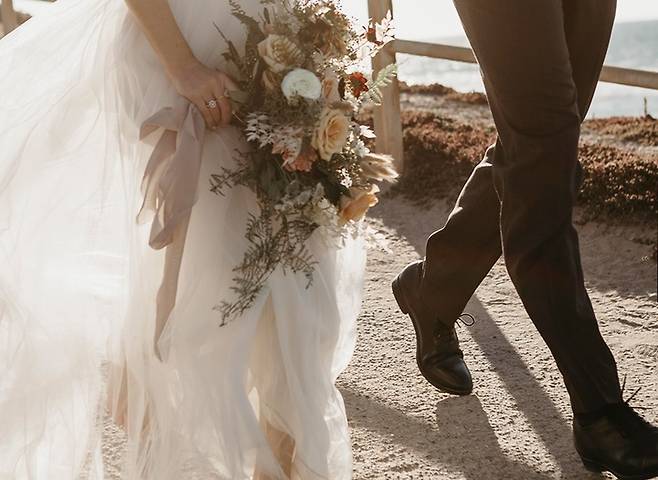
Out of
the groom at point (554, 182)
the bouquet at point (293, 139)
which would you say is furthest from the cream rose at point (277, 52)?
the groom at point (554, 182)

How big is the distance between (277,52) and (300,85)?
9cm

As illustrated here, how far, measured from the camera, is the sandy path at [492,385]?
2.58 meters

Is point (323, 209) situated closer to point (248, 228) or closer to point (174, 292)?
point (248, 228)

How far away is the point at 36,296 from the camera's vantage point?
2.29 m

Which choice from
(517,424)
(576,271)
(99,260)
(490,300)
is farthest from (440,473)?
(490,300)

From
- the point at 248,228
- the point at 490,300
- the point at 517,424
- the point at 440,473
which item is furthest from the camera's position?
the point at 490,300

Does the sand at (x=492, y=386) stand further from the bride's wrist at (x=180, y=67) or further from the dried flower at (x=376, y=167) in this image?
the bride's wrist at (x=180, y=67)

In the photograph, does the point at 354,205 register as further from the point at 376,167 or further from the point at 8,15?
the point at 8,15

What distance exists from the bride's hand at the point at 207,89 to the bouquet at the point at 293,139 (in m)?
0.03

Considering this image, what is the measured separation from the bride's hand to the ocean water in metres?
16.3

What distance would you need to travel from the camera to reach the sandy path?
2.58 m

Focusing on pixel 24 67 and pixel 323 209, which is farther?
pixel 24 67

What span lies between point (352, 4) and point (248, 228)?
63 centimetres

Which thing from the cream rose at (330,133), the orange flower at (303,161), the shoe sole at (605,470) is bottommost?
the shoe sole at (605,470)
